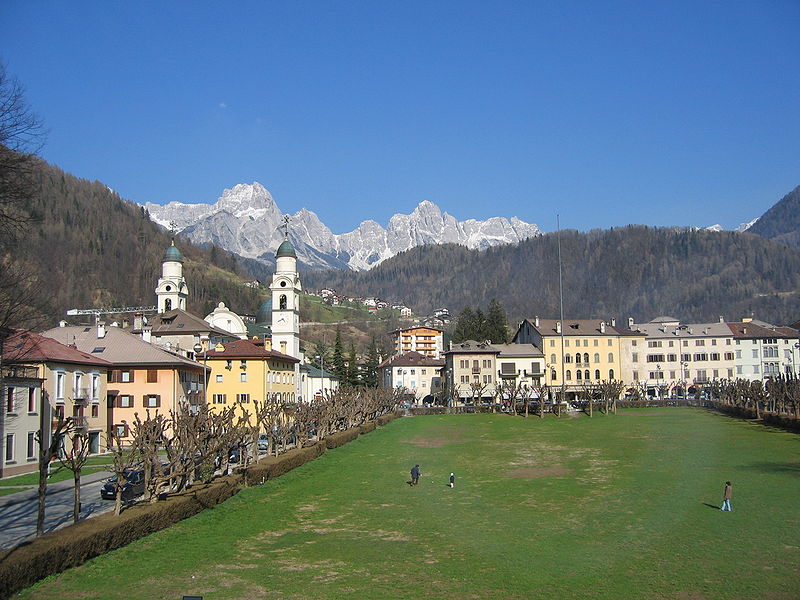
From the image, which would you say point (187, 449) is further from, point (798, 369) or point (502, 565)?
point (798, 369)

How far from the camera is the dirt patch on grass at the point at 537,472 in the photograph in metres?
43.9

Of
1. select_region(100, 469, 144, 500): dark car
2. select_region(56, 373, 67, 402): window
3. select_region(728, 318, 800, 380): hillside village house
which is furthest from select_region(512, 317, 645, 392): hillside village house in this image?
select_region(100, 469, 144, 500): dark car

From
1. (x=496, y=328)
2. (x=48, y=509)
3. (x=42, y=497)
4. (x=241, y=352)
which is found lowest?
(x=48, y=509)

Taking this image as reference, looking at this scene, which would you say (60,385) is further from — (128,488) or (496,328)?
(496,328)

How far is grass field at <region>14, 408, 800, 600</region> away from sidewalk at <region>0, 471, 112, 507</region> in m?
9.93

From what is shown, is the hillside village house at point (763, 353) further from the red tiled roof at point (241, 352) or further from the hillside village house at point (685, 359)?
the red tiled roof at point (241, 352)

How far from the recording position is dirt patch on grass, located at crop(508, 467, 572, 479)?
43859 millimetres

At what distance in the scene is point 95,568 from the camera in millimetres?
23359

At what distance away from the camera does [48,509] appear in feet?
110

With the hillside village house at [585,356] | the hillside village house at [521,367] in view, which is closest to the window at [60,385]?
the hillside village house at [521,367]

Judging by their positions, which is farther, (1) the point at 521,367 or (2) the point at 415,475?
(1) the point at 521,367

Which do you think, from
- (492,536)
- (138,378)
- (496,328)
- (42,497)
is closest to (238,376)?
(138,378)

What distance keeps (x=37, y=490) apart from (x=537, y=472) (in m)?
27.4

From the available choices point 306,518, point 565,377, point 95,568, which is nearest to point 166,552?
point 95,568
